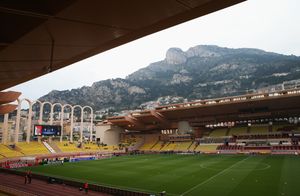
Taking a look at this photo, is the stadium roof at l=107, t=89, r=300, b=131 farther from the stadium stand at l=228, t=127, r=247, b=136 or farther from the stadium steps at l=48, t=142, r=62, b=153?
the stadium steps at l=48, t=142, r=62, b=153

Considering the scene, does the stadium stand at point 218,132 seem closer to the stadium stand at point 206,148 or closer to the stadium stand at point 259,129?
the stadium stand at point 206,148

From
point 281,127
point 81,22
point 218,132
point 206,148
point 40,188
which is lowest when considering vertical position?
point 40,188

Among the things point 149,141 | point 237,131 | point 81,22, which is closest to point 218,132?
point 237,131

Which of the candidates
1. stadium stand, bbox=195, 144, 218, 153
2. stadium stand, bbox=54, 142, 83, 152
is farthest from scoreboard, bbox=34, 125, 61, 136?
stadium stand, bbox=195, 144, 218, 153

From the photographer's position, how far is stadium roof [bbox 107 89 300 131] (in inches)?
2514

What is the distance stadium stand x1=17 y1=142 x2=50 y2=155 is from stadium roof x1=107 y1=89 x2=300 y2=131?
27614 millimetres

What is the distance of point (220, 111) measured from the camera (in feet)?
245

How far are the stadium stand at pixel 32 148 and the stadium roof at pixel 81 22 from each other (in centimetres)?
6767

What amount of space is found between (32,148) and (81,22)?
238 ft

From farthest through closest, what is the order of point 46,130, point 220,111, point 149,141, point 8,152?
point 149,141, point 220,111, point 46,130, point 8,152

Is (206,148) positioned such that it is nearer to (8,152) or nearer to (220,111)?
(220,111)

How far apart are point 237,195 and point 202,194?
309 cm

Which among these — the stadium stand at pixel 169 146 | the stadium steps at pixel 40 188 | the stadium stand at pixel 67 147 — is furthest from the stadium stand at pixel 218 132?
the stadium steps at pixel 40 188

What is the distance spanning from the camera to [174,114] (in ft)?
270
